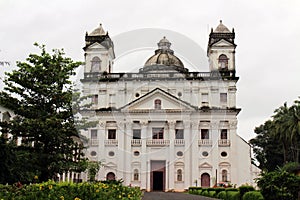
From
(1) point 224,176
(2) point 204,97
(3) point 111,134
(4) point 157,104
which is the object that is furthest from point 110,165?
(2) point 204,97

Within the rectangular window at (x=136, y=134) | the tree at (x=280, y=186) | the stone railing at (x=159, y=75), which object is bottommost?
the tree at (x=280, y=186)

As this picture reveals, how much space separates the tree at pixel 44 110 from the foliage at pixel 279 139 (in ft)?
106

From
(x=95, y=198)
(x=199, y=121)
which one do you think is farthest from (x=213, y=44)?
(x=95, y=198)

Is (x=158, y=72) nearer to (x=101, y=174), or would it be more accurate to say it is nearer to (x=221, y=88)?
(x=221, y=88)

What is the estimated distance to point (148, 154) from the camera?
1850 inches

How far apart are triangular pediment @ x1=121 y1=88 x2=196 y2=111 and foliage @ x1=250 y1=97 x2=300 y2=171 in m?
11.6

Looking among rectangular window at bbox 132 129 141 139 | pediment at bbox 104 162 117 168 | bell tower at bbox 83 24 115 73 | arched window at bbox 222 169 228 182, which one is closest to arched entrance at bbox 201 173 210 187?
arched window at bbox 222 169 228 182

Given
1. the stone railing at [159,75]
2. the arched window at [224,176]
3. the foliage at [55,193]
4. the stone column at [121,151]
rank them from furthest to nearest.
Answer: the stone railing at [159,75], the stone column at [121,151], the arched window at [224,176], the foliage at [55,193]

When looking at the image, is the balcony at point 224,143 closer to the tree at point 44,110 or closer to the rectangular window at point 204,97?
the rectangular window at point 204,97

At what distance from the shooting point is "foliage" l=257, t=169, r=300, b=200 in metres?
14.8

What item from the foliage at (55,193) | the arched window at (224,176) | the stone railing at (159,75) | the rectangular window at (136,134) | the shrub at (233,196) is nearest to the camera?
the foliage at (55,193)

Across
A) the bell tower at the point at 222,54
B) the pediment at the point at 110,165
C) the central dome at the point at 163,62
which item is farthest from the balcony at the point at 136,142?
the bell tower at the point at 222,54

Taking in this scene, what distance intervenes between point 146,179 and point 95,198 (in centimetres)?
3833

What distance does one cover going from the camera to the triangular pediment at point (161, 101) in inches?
1842
